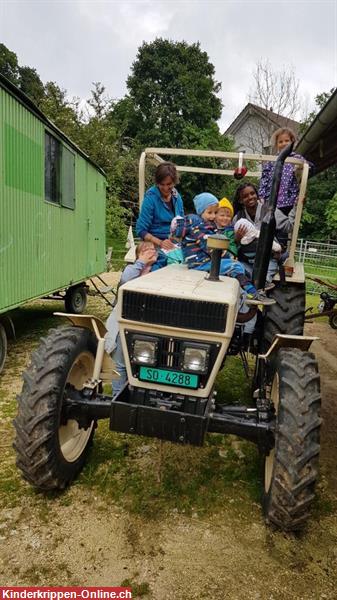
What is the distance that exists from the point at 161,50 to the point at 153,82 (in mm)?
2243

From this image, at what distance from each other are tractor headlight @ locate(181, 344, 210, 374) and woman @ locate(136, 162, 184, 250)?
1539mm

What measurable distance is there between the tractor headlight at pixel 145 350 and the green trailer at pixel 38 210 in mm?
2957

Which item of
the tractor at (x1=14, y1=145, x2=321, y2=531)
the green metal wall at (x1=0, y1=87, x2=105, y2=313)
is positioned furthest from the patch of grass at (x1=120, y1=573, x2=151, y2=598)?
the green metal wall at (x1=0, y1=87, x2=105, y2=313)

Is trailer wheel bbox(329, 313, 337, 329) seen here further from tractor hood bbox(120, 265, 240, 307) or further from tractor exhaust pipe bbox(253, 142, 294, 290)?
tractor exhaust pipe bbox(253, 142, 294, 290)

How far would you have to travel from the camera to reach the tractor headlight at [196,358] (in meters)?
2.49

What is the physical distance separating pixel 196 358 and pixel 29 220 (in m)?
4.06

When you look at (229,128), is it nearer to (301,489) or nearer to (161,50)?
(161,50)

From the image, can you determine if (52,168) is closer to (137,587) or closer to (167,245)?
(167,245)

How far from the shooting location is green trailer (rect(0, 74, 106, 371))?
16.7 ft

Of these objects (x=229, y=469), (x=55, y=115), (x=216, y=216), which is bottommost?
(x=229, y=469)

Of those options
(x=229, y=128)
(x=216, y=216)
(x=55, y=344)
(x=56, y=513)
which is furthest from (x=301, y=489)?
(x=229, y=128)

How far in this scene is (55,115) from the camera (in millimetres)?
17312

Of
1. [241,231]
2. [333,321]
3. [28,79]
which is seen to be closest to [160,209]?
[241,231]

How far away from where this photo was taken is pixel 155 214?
157 inches
